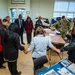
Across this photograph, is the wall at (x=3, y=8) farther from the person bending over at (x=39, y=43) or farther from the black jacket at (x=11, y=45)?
the person bending over at (x=39, y=43)

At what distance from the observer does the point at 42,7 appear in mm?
8758

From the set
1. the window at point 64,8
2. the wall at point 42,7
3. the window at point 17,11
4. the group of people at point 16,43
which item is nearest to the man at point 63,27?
the group of people at point 16,43

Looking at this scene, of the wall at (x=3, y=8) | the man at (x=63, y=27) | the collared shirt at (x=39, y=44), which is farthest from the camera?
the wall at (x=3, y=8)

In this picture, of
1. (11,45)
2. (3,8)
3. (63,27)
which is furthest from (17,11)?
(11,45)

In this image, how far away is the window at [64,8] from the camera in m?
9.01

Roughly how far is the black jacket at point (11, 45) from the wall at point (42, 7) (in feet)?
22.7

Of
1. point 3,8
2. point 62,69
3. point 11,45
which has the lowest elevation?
point 62,69

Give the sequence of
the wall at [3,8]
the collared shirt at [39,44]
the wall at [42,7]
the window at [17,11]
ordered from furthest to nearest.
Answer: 1. the wall at [42,7]
2. the window at [17,11]
3. the wall at [3,8]
4. the collared shirt at [39,44]

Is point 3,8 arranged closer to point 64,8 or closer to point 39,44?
point 64,8

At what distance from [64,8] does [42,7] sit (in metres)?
1.98

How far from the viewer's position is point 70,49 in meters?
1.98

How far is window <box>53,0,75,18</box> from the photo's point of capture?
9.01 meters

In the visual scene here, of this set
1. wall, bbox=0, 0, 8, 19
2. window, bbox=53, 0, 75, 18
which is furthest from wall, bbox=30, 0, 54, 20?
wall, bbox=0, 0, 8, 19

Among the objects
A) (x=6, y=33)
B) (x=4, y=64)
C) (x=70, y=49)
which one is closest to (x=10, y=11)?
(x=4, y=64)
